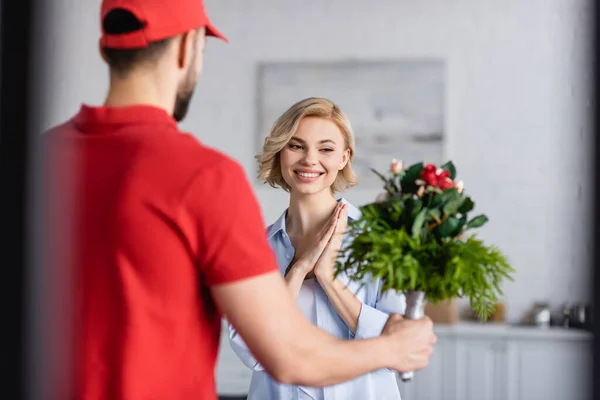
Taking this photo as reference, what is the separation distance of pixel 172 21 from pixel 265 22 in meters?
3.46

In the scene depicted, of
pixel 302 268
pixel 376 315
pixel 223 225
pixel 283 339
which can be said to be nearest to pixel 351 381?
pixel 376 315

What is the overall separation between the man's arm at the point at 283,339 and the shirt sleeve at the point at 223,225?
19 millimetres

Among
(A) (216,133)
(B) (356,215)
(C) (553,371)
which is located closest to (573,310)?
(C) (553,371)

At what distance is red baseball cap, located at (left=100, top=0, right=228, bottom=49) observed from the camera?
33.9 inches

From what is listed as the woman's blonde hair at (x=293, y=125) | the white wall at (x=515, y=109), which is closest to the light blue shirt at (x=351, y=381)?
the woman's blonde hair at (x=293, y=125)

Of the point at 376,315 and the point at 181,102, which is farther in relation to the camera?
the point at 376,315

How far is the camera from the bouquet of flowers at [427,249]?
1.00 metres

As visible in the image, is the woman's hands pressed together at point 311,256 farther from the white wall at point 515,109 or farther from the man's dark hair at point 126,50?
the white wall at point 515,109

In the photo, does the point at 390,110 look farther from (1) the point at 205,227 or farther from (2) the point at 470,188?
(1) the point at 205,227

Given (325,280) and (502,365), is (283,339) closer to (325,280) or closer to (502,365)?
(325,280)

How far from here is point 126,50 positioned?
878 mm

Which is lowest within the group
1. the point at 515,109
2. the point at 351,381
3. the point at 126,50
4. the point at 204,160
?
the point at 351,381

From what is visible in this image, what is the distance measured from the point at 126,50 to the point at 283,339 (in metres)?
0.40

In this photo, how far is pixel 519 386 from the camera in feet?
11.9
